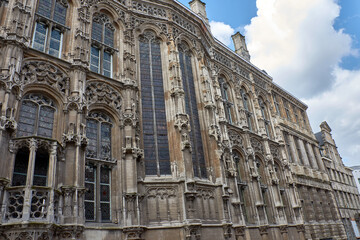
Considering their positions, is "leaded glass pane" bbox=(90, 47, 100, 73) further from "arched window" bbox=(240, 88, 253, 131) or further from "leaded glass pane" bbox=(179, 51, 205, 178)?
"arched window" bbox=(240, 88, 253, 131)

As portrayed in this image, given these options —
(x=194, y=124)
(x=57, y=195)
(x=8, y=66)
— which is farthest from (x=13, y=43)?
(x=194, y=124)

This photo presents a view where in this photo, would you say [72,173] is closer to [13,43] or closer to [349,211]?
[13,43]

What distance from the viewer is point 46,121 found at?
36.6 feet

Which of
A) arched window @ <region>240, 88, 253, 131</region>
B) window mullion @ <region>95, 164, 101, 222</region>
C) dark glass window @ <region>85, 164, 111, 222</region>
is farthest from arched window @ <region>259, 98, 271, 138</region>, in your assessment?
window mullion @ <region>95, 164, 101, 222</region>

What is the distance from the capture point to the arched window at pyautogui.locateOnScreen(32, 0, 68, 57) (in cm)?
1252

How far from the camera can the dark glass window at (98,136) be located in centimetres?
1211

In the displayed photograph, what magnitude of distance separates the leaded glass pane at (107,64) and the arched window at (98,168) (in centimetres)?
255

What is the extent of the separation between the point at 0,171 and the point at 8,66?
402cm

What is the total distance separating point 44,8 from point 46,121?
6015 millimetres

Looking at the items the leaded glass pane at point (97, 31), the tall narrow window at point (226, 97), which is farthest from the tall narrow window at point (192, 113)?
the leaded glass pane at point (97, 31)

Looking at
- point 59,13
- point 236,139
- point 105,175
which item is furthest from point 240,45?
point 105,175

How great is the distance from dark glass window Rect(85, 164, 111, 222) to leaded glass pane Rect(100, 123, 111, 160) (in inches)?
23.1

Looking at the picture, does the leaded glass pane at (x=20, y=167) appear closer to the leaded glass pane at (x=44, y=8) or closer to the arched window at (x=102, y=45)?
the arched window at (x=102, y=45)

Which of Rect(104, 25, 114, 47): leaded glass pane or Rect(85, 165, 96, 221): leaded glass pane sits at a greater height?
Rect(104, 25, 114, 47): leaded glass pane
